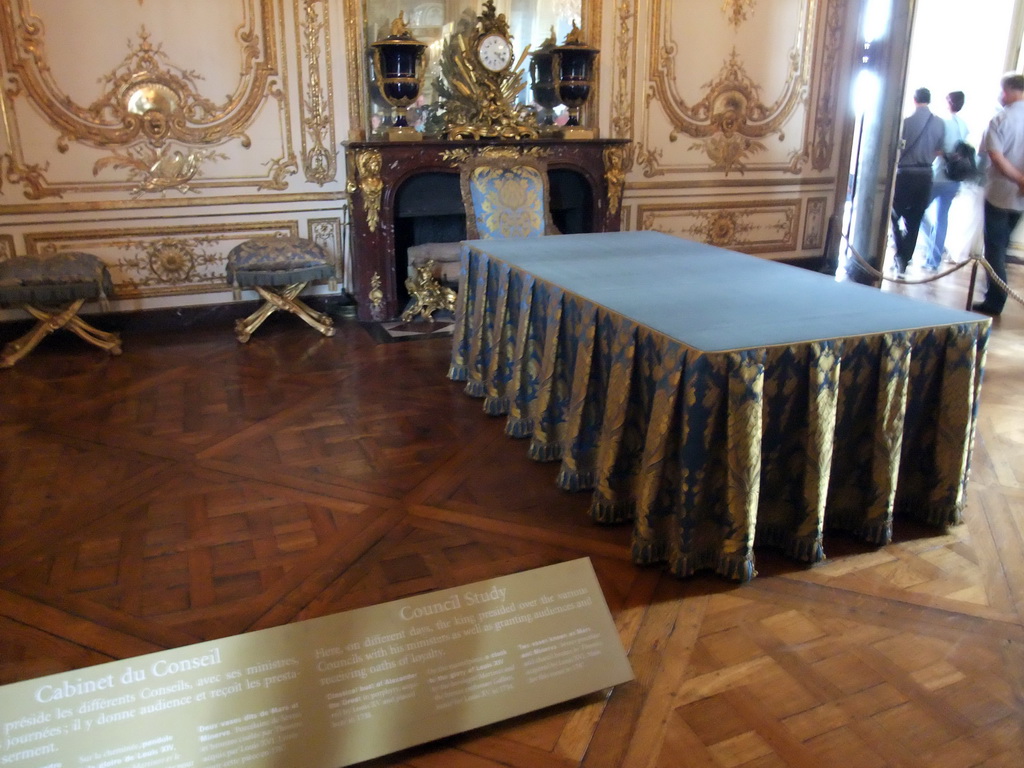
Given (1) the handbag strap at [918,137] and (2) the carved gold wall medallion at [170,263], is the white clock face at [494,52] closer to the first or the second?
(2) the carved gold wall medallion at [170,263]

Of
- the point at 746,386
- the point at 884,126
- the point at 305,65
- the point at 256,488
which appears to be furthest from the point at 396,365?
the point at 884,126

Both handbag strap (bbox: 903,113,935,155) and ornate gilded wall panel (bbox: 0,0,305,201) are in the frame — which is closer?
ornate gilded wall panel (bbox: 0,0,305,201)

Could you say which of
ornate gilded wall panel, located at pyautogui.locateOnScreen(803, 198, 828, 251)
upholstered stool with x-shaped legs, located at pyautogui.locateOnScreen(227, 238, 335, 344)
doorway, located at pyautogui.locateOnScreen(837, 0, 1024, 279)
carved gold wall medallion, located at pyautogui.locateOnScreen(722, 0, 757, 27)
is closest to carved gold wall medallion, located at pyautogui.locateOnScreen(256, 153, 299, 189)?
upholstered stool with x-shaped legs, located at pyautogui.locateOnScreen(227, 238, 335, 344)

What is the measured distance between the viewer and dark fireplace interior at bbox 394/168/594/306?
522 cm

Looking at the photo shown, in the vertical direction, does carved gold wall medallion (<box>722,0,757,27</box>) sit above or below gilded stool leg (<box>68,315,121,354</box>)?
above

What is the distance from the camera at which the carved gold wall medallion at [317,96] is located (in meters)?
→ 4.84

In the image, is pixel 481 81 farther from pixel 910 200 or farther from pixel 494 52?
pixel 910 200

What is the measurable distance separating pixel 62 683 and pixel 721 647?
142cm

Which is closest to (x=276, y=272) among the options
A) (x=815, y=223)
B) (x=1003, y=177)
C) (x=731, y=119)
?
(x=731, y=119)

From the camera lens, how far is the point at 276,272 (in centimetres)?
454

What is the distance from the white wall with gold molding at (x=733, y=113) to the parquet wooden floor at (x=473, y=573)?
303 cm

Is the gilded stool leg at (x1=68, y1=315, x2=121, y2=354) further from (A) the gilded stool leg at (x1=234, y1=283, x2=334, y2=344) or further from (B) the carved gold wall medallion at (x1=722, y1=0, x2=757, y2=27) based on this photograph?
(B) the carved gold wall medallion at (x1=722, y1=0, x2=757, y2=27)

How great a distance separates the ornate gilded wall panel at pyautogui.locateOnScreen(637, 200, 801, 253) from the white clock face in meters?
1.50

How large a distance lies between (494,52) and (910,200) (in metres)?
3.74
